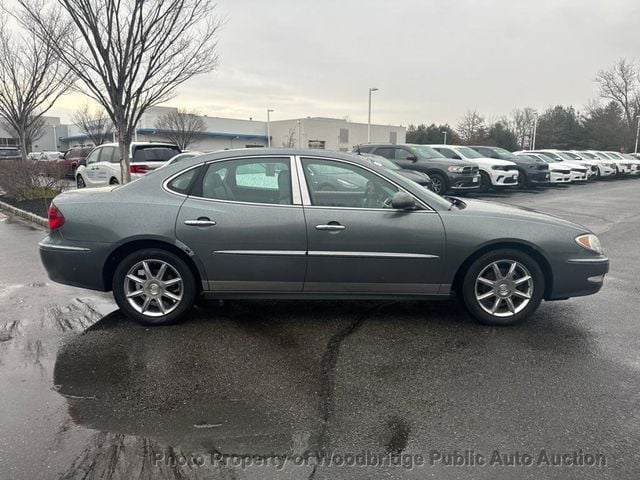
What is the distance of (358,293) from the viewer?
166 inches

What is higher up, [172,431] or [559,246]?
[559,246]

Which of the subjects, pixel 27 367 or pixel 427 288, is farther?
pixel 427 288

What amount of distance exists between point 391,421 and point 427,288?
1586mm

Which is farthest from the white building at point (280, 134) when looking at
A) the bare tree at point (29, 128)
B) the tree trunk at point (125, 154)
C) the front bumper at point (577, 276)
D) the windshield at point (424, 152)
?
the front bumper at point (577, 276)

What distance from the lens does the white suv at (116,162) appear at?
12.4 m

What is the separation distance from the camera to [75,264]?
4.20m

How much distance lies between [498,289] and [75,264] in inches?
146

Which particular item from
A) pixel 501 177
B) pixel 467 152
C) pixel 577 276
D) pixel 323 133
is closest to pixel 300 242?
pixel 577 276

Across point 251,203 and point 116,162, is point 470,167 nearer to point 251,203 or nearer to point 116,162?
point 116,162

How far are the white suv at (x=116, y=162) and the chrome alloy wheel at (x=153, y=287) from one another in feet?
27.6

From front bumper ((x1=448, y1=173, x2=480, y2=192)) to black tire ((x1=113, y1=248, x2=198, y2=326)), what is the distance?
37.8ft

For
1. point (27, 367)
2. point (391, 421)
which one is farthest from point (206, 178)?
point (391, 421)

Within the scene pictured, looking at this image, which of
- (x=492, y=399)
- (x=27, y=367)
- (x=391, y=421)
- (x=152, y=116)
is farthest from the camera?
(x=152, y=116)

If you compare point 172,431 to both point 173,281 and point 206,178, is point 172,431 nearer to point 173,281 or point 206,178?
point 173,281
